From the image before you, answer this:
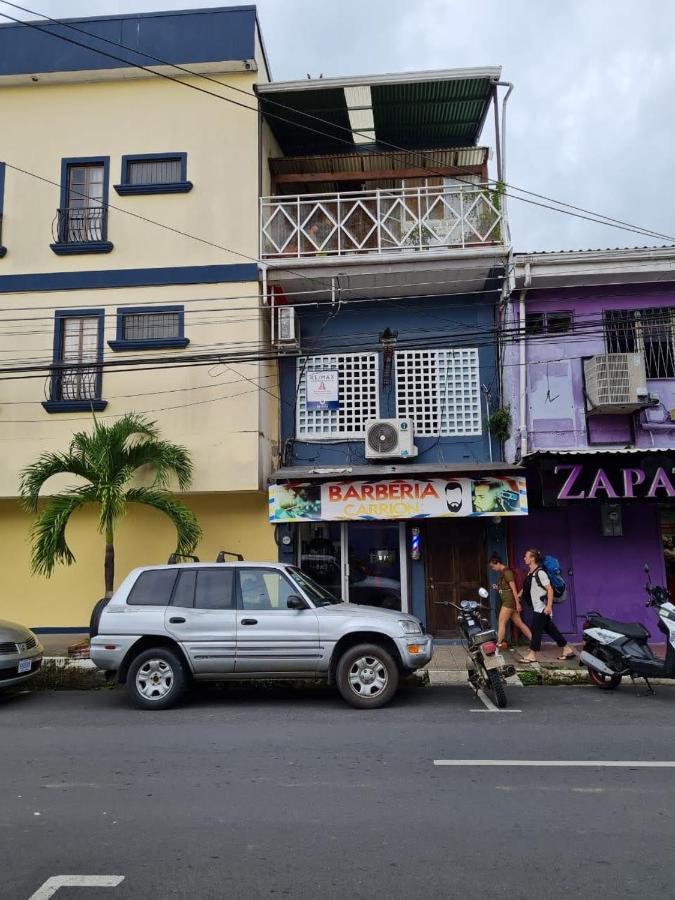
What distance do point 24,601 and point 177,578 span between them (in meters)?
6.36

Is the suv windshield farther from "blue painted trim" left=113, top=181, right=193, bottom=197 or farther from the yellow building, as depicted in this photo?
"blue painted trim" left=113, top=181, right=193, bottom=197

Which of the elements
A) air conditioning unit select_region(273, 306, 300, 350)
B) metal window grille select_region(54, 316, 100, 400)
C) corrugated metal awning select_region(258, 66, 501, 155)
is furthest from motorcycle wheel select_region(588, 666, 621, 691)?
corrugated metal awning select_region(258, 66, 501, 155)

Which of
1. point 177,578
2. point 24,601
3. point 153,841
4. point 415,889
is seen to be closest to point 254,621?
point 177,578

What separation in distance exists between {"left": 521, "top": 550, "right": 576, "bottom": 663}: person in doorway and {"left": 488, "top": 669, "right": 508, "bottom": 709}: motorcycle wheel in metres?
2.76

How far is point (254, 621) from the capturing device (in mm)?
8125

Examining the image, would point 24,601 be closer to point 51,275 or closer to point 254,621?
point 51,275

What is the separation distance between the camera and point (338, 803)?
4.87 m

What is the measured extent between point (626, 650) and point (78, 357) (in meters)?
10.4

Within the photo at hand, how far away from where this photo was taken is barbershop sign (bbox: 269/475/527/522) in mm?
11914

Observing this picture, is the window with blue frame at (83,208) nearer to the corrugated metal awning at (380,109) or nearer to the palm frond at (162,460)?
the corrugated metal awning at (380,109)

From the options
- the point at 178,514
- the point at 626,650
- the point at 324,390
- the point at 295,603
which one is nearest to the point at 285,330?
the point at 324,390

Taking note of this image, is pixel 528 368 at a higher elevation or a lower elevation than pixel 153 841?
higher

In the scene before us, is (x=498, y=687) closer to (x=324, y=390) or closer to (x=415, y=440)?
(x=415, y=440)

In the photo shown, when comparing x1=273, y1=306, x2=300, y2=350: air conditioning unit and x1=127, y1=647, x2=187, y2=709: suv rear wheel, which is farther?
x1=273, y1=306, x2=300, y2=350: air conditioning unit
